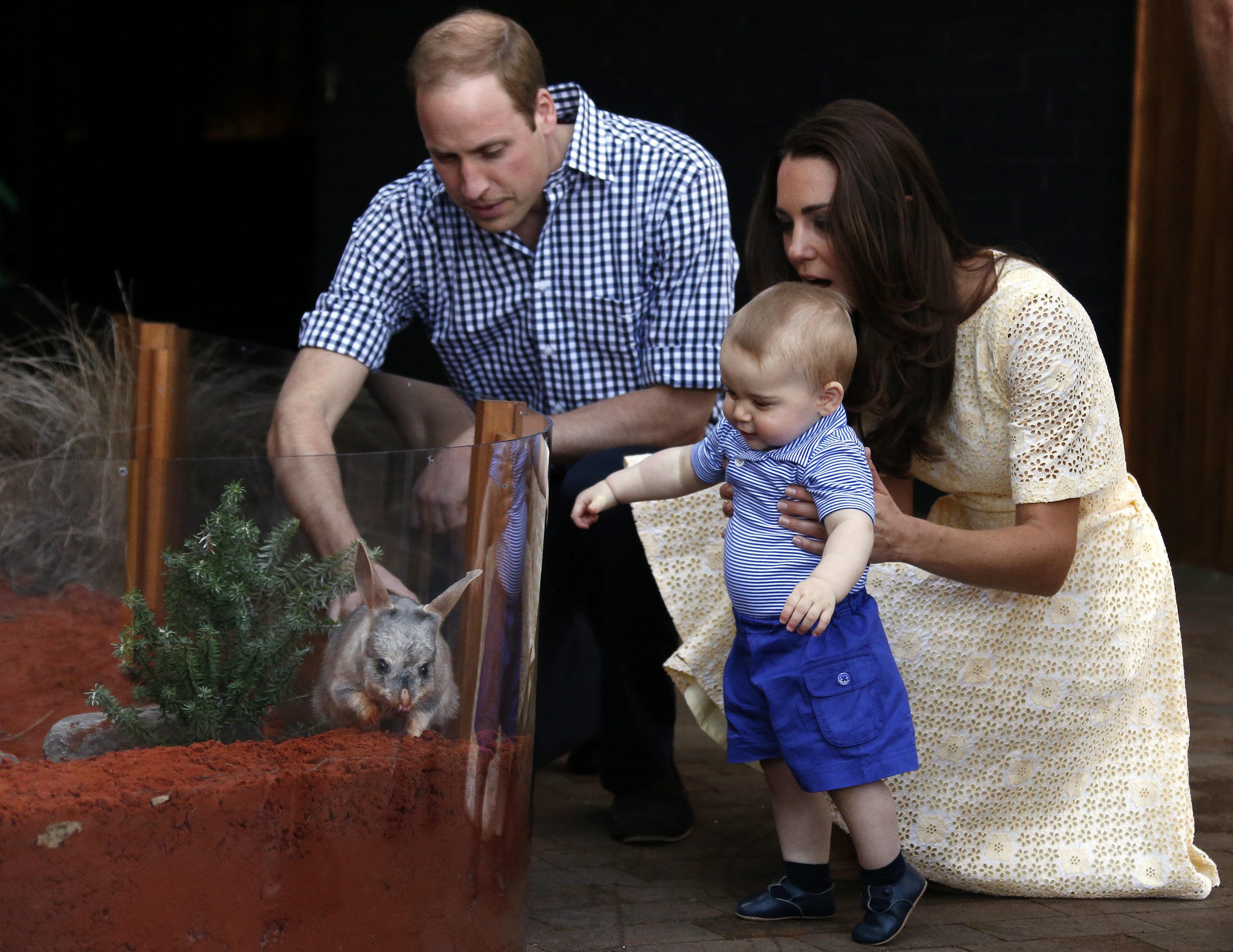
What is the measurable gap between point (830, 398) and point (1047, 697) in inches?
24.3

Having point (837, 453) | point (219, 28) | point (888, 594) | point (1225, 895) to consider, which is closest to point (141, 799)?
point (837, 453)

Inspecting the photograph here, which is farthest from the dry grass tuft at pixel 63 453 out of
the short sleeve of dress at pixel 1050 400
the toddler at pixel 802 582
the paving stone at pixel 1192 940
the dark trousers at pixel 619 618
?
the paving stone at pixel 1192 940

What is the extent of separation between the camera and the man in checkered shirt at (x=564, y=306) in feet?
8.07

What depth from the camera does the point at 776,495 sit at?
6.40 feet

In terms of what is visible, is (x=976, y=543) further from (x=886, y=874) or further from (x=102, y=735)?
(x=102, y=735)

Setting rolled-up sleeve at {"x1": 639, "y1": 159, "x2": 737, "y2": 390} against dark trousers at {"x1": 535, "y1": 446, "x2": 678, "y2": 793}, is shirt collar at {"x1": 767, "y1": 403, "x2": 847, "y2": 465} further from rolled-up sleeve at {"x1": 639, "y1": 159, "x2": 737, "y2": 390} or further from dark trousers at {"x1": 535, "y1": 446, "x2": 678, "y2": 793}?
rolled-up sleeve at {"x1": 639, "y1": 159, "x2": 737, "y2": 390}

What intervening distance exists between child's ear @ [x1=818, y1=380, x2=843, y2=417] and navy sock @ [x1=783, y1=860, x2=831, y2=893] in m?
0.66

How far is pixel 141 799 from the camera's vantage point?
1481 millimetres

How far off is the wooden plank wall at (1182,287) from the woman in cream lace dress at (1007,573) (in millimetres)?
2965

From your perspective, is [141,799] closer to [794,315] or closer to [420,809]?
[420,809]

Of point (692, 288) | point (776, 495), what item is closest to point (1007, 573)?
point (776, 495)

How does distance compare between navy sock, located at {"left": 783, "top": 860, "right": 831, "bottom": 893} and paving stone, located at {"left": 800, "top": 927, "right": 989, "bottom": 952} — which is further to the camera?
navy sock, located at {"left": 783, "top": 860, "right": 831, "bottom": 893}

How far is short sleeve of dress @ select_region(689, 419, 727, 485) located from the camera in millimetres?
2037

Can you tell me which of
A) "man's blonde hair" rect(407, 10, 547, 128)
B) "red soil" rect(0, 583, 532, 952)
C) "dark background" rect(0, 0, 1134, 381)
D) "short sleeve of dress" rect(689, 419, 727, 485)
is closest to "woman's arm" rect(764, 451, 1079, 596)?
"short sleeve of dress" rect(689, 419, 727, 485)
